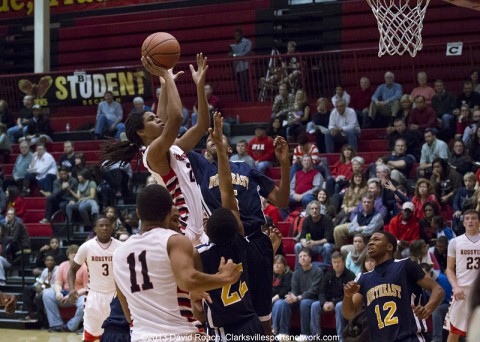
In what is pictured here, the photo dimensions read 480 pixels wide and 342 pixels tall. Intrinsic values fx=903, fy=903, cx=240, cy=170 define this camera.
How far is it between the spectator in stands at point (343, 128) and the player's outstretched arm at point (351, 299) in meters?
7.81

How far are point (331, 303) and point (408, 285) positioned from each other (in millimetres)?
4413

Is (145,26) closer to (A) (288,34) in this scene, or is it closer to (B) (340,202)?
(A) (288,34)

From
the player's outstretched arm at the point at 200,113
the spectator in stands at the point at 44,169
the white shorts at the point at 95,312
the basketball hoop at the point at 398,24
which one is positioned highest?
the basketball hoop at the point at 398,24

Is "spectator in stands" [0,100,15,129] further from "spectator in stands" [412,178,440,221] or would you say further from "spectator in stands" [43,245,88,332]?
"spectator in stands" [412,178,440,221]

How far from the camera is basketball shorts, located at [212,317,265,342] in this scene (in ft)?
18.7

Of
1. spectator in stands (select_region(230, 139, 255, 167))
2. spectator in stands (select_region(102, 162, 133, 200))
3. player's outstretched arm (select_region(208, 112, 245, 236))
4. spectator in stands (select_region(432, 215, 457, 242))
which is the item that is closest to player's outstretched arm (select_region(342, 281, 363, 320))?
player's outstretched arm (select_region(208, 112, 245, 236))

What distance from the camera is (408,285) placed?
729 centimetres

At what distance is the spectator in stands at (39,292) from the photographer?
14.2 metres

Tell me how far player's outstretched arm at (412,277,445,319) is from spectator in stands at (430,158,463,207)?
5745mm

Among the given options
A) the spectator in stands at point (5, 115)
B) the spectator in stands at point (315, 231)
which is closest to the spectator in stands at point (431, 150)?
the spectator in stands at point (315, 231)

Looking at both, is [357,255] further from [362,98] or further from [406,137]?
[362,98]

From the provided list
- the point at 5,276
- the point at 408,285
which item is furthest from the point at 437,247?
the point at 5,276

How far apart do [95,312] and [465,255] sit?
419cm

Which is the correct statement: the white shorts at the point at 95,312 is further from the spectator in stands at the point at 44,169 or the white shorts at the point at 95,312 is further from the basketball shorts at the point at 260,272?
the spectator in stands at the point at 44,169
